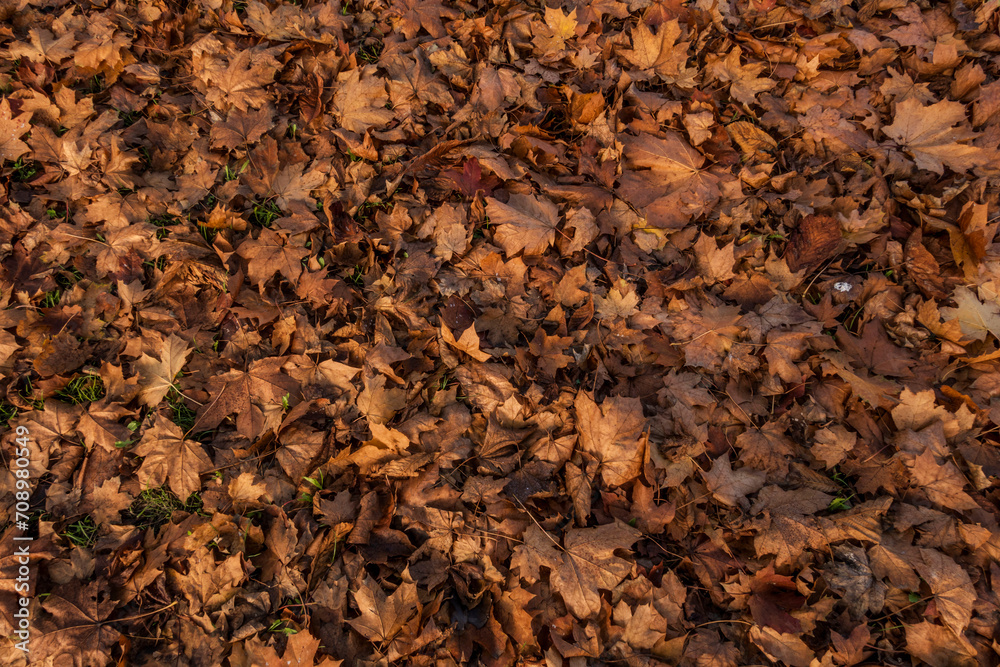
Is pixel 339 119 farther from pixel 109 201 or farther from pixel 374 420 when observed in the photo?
pixel 374 420

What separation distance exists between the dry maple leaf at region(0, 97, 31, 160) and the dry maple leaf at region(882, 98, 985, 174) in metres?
4.20

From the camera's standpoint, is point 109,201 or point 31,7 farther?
point 31,7

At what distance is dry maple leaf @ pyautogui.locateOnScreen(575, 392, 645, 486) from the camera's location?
Result: 1917mm

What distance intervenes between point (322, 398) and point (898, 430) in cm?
227

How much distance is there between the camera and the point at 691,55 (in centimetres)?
267

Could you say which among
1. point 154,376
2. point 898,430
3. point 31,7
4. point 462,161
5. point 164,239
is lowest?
point 154,376

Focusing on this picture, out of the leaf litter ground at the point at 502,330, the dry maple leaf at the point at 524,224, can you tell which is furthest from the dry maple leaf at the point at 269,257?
the dry maple leaf at the point at 524,224

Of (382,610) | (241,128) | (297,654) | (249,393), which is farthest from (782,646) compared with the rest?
(241,128)

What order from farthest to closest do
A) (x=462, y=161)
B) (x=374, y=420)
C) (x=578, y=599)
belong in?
(x=462, y=161) < (x=374, y=420) < (x=578, y=599)

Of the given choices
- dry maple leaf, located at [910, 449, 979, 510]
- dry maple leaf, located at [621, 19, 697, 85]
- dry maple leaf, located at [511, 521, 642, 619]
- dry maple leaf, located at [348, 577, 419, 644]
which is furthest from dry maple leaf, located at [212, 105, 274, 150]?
dry maple leaf, located at [910, 449, 979, 510]

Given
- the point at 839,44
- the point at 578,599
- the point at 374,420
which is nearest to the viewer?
the point at 578,599

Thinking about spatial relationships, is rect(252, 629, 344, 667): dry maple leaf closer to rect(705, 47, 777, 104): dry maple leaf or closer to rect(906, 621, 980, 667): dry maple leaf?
rect(906, 621, 980, 667): dry maple leaf

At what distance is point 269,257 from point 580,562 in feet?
5.88

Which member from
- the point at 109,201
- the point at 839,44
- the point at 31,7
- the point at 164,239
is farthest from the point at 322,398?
the point at 839,44
